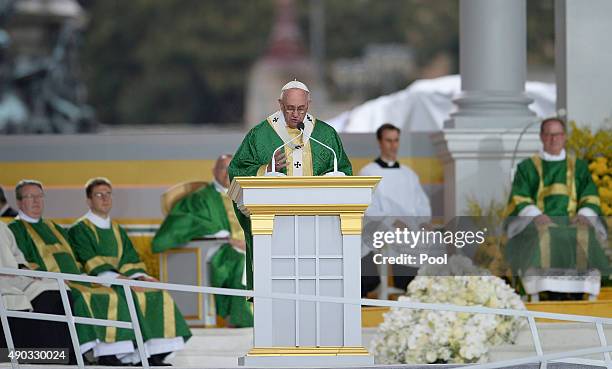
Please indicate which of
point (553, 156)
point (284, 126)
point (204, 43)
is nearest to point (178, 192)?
point (553, 156)

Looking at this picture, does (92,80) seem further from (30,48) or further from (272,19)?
(30,48)

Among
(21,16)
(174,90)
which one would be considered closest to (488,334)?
(21,16)

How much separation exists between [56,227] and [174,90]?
41751 millimetres

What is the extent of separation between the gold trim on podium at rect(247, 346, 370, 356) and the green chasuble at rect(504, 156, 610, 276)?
4.26 metres

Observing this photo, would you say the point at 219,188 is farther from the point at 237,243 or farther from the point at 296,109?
the point at 296,109

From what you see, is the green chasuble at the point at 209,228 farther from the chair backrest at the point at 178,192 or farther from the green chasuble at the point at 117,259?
the green chasuble at the point at 117,259

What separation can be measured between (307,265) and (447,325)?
2064 mm

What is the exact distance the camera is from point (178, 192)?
17.6m

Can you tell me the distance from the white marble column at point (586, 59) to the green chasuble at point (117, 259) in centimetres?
439

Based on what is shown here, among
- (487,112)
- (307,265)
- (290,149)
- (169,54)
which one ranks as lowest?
(307,265)

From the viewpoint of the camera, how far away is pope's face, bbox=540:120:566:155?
650 inches

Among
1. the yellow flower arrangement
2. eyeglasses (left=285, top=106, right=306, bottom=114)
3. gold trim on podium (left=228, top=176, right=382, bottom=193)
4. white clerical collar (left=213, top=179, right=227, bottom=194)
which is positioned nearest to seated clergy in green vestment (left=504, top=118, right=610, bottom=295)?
the yellow flower arrangement

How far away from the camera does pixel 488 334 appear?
14.3m

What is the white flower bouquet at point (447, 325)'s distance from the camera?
13.9 meters
